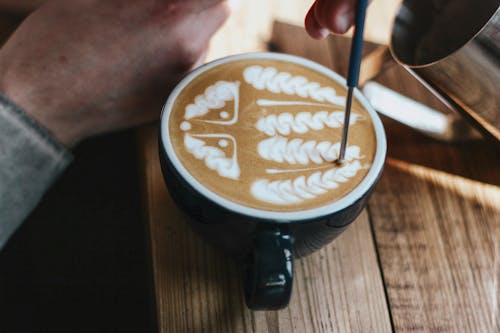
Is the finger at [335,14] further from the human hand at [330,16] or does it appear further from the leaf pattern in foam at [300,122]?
the leaf pattern in foam at [300,122]

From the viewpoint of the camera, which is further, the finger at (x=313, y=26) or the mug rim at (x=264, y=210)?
the finger at (x=313, y=26)

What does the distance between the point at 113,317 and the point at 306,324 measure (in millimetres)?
398

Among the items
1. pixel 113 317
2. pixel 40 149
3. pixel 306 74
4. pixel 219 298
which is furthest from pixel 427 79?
pixel 113 317

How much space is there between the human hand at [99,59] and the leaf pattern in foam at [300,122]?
190 millimetres

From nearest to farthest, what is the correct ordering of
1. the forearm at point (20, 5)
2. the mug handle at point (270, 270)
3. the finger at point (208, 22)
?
the mug handle at point (270, 270) < the finger at point (208, 22) < the forearm at point (20, 5)

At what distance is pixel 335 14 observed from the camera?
25.0 inches

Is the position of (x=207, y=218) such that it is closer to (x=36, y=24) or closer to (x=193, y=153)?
(x=193, y=153)

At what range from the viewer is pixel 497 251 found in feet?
2.15

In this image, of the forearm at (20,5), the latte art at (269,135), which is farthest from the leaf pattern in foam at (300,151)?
the forearm at (20,5)

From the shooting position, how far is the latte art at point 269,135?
51 centimetres

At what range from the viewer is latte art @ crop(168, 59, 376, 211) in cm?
51

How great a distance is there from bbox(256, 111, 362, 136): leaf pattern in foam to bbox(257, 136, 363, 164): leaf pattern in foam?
0.01m

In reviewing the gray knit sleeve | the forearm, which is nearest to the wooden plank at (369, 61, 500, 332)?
the gray knit sleeve

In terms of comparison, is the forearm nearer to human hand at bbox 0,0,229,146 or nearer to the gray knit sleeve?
human hand at bbox 0,0,229,146
